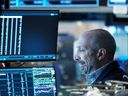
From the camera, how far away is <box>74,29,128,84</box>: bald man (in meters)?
3.10

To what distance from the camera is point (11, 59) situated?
2777 mm

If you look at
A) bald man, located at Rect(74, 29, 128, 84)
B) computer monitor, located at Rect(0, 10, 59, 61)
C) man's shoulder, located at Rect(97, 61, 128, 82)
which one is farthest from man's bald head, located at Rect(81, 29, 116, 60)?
computer monitor, located at Rect(0, 10, 59, 61)

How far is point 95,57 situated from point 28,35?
23.2 inches

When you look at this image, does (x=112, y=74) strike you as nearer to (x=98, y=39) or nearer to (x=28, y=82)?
(x=98, y=39)

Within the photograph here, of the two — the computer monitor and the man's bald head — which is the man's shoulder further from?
the computer monitor

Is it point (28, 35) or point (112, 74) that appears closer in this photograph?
point (28, 35)

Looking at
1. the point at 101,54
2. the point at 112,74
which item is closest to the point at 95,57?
the point at 101,54

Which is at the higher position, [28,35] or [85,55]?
[28,35]

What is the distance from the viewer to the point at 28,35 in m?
2.79

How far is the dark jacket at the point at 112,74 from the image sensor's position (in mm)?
3043

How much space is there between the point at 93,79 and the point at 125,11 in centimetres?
84

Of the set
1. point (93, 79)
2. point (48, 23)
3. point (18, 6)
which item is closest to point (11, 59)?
point (48, 23)

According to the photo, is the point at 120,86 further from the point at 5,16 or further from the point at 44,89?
the point at 5,16

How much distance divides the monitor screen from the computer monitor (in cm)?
8
